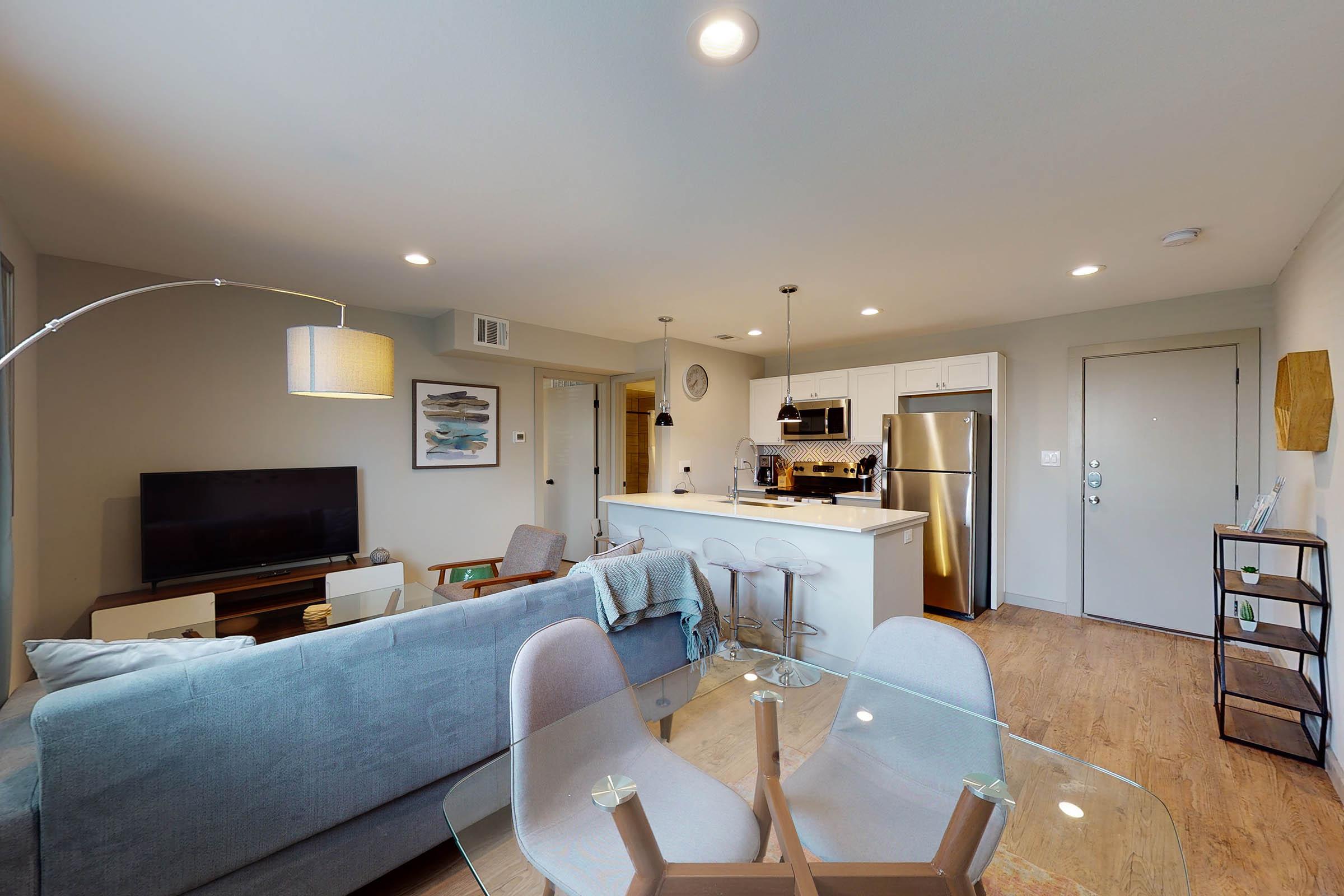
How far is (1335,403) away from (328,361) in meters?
3.99

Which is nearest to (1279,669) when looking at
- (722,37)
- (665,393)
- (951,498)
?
(951,498)

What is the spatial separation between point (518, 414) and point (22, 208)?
3093 millimetres

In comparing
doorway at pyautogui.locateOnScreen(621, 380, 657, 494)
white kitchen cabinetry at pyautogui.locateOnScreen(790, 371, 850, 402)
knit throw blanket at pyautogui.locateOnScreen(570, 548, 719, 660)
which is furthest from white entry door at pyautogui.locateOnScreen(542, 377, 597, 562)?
knit throw blanket at pyautogui.locateOnScreen(570, 548, 719, 660)

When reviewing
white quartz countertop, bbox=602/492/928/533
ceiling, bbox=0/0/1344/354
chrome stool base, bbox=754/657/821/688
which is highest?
ceiling, bbox=0/0/1344/354

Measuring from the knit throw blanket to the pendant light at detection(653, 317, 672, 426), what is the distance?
6.69 feet

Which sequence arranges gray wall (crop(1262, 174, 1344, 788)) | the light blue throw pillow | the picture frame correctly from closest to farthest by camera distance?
the light blue throw pillow
gray wall (crop(1262, 174, 1344, 788))
the picture frame

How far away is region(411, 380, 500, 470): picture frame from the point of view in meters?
4.35

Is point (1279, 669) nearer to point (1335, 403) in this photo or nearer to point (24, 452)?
point (1335, 403)

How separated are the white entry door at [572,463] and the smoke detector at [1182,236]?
4.44m

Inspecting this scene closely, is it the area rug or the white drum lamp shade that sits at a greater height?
the white drum lamp shade

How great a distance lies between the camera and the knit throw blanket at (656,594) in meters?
2.19

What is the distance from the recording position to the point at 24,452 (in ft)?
8.57

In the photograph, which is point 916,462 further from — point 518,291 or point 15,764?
point 15,764

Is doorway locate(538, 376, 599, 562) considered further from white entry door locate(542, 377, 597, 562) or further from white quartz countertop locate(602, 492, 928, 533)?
white quartz countertop locate(602, 492, 928, 533)
